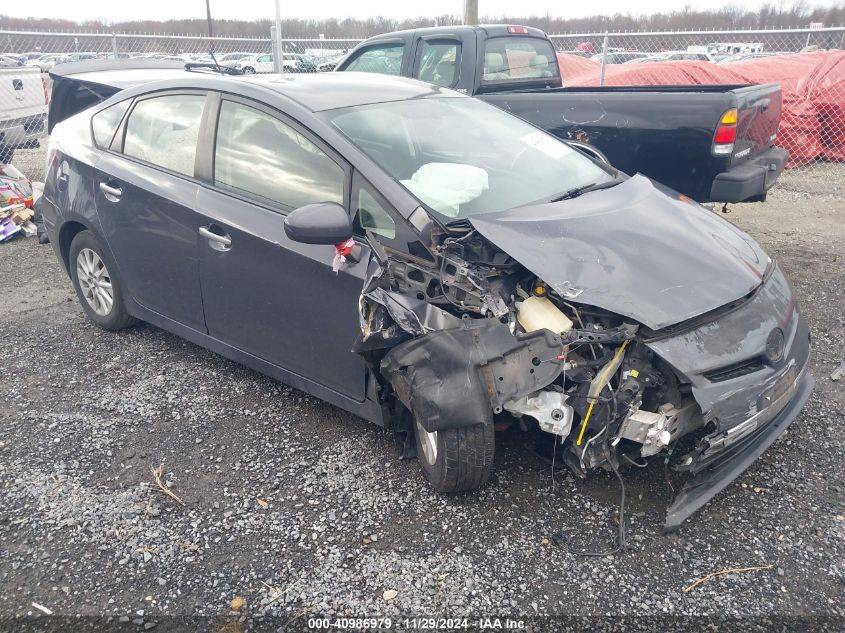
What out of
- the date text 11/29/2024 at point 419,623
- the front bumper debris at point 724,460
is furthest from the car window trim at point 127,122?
the front bumper debris at point 724,460

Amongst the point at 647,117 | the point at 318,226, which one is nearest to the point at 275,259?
the point at 318,226

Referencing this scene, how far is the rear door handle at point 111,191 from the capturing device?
3901 mm

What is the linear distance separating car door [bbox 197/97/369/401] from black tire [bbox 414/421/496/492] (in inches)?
20.8

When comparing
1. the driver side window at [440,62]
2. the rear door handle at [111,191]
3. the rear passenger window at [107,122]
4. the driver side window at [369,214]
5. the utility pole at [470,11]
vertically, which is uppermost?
the utility pole at [470,11]

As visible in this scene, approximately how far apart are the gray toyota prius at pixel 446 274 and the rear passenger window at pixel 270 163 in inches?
0.4

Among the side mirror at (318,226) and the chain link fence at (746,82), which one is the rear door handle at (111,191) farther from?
the chain link fence at (746,82)

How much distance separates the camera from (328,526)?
276cm

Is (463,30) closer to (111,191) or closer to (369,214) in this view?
(111,191)

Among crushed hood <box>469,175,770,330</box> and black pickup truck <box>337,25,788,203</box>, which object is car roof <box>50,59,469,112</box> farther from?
black pickup truck <box>337,25,788,203</box>

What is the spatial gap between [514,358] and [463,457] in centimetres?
47

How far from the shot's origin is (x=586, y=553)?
2.59m

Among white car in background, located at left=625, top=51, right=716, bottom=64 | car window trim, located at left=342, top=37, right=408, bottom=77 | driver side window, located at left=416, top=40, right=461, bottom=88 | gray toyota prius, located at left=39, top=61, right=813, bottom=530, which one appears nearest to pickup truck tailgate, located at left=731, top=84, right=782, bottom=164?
gray toyota prius, located at left=39, top=61, right=813, bottom=530

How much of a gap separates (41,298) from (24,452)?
2.41 meters

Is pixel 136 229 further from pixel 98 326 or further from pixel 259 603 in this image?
pixel 259 603
